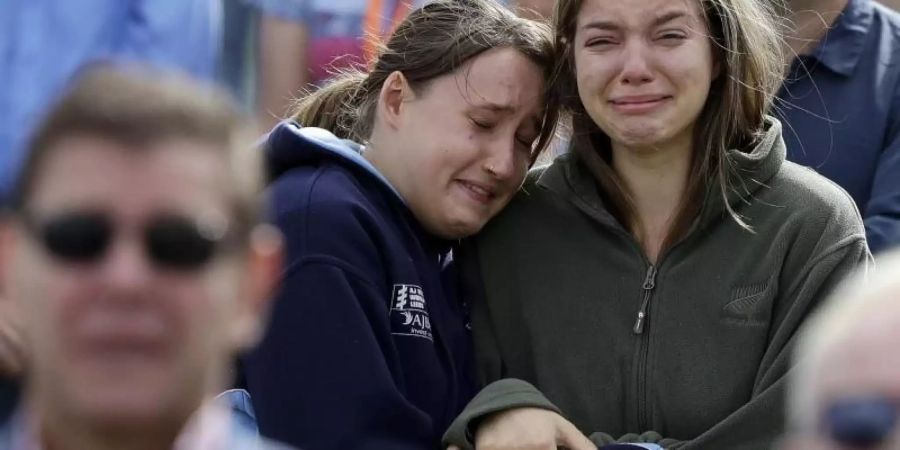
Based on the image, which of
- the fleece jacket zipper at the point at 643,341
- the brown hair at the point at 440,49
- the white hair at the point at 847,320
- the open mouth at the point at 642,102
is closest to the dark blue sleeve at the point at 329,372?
the fleece jacket zipper at the point at 643,341

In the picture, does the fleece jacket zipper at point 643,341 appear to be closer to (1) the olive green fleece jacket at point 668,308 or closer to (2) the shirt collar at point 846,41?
(1) the olive green fleece jacket at point 668,308

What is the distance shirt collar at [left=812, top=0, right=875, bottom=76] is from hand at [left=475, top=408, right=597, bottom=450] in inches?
46.3

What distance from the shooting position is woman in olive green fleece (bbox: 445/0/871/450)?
117 inches

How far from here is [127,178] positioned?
4.98ft

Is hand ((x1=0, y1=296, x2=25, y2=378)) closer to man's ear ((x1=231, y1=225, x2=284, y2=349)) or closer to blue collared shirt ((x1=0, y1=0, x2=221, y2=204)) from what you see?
blue collared shirt ((x1=0, y1=0, x2=221, y2=204))

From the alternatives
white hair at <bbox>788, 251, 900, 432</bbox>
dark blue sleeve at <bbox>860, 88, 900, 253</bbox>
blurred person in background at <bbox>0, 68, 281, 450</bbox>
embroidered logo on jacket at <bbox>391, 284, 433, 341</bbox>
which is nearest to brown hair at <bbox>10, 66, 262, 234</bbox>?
blurred person in background at <bbox>0, 68, 281, 450</bbox>

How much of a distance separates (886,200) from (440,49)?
1.03 m

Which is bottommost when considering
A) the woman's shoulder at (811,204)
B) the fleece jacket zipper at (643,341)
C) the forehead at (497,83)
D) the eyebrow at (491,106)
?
the fleece jacket zipper at (643,341)

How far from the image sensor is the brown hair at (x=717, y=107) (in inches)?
124

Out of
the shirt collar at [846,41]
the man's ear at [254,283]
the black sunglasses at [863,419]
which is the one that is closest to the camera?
the black sunglasses at [863,419]

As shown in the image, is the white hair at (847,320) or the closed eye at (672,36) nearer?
the white hair at (847,320)

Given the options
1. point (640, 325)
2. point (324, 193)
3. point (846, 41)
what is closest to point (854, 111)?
point (846, 41)

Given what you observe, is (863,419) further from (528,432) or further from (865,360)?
(528,432)

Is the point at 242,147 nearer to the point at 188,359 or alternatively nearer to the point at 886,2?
the point at 188,359
